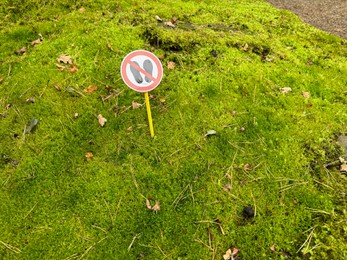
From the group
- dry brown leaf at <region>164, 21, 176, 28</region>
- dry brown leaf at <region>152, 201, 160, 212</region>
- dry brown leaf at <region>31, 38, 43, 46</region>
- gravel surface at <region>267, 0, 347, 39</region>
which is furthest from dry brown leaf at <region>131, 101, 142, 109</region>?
gravel surface at <region>267, 0, 347, 39</region>

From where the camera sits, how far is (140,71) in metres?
3.42

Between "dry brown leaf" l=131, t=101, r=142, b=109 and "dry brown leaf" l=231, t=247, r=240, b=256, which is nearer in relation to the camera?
"dry brown leaf" l=231, t=247, r=240, b=256

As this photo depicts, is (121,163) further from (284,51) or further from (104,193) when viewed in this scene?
(284,51)

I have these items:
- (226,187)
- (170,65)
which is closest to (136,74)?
(170,65)

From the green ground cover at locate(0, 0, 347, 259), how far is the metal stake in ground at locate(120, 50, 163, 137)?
0.73 m

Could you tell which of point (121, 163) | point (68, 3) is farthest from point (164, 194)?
point (68, 3)

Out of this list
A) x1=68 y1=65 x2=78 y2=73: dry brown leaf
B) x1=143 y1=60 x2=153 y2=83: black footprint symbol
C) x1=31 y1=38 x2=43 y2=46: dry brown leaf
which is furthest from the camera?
x1=31 y1=38 x2=43 y2=46: dry brown leaf

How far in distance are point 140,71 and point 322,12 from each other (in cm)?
610

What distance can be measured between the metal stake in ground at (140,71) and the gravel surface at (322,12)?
16.4ft

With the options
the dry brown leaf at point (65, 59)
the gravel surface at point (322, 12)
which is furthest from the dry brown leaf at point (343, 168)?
the dry brown leaf at point (65, 59)

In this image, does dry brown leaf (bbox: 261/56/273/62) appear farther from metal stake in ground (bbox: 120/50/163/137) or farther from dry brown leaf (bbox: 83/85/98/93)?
dry brown leaf (bbox: 83/85/98/93)

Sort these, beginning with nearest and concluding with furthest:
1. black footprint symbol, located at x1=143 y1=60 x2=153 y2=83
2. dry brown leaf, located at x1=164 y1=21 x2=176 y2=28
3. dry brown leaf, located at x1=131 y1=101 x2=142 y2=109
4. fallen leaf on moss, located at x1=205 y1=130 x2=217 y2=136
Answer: black footprint symbol, located at x1=143 y1=60 x2=153 y2=83
fallen leaf on moss, located at x1=205 y1=130 x2=217 y2=136
dry brown leaf, located at x1=131 y1=101 x2=142 y2=109
dry brown leaf, located at x1=164 y1=21 x2=176 y2=28

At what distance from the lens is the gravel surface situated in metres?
6.70

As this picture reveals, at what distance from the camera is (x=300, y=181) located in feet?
11.7
